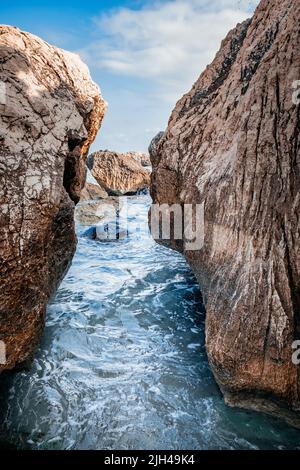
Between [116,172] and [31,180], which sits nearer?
[31,180]

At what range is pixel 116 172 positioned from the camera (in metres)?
21.5

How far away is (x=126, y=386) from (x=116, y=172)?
61.1 feet

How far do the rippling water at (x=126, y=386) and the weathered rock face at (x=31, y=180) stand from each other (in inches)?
23.0

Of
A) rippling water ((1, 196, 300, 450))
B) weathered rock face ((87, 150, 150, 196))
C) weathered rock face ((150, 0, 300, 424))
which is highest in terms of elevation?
weathered rock face ((87, 150, 150, 196))

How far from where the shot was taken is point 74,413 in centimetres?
348

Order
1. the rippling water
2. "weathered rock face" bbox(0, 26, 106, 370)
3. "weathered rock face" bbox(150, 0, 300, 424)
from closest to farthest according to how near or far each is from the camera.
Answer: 1. "weathered rock face" bbox(150, 0, 300, 424)
2. the rippling water
3. "weathered rock face" bbox(0, 26, 106, 370)

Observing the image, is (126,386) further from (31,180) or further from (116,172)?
(116,172)

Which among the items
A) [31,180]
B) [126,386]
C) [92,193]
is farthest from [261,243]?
[92,193]

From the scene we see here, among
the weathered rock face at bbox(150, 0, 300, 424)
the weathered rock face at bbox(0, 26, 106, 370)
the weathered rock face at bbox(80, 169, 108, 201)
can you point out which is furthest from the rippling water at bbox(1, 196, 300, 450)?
the weathered rock face at bbox(80, 169, 108, 201)

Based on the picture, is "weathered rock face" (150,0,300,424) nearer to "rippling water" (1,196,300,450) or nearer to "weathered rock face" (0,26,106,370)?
"rippling water" (1,196,300,450)

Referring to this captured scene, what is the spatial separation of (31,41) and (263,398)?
17.1 ft

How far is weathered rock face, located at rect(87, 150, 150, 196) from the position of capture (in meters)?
21.3

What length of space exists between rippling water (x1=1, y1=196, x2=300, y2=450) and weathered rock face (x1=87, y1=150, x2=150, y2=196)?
1562 centimetres
